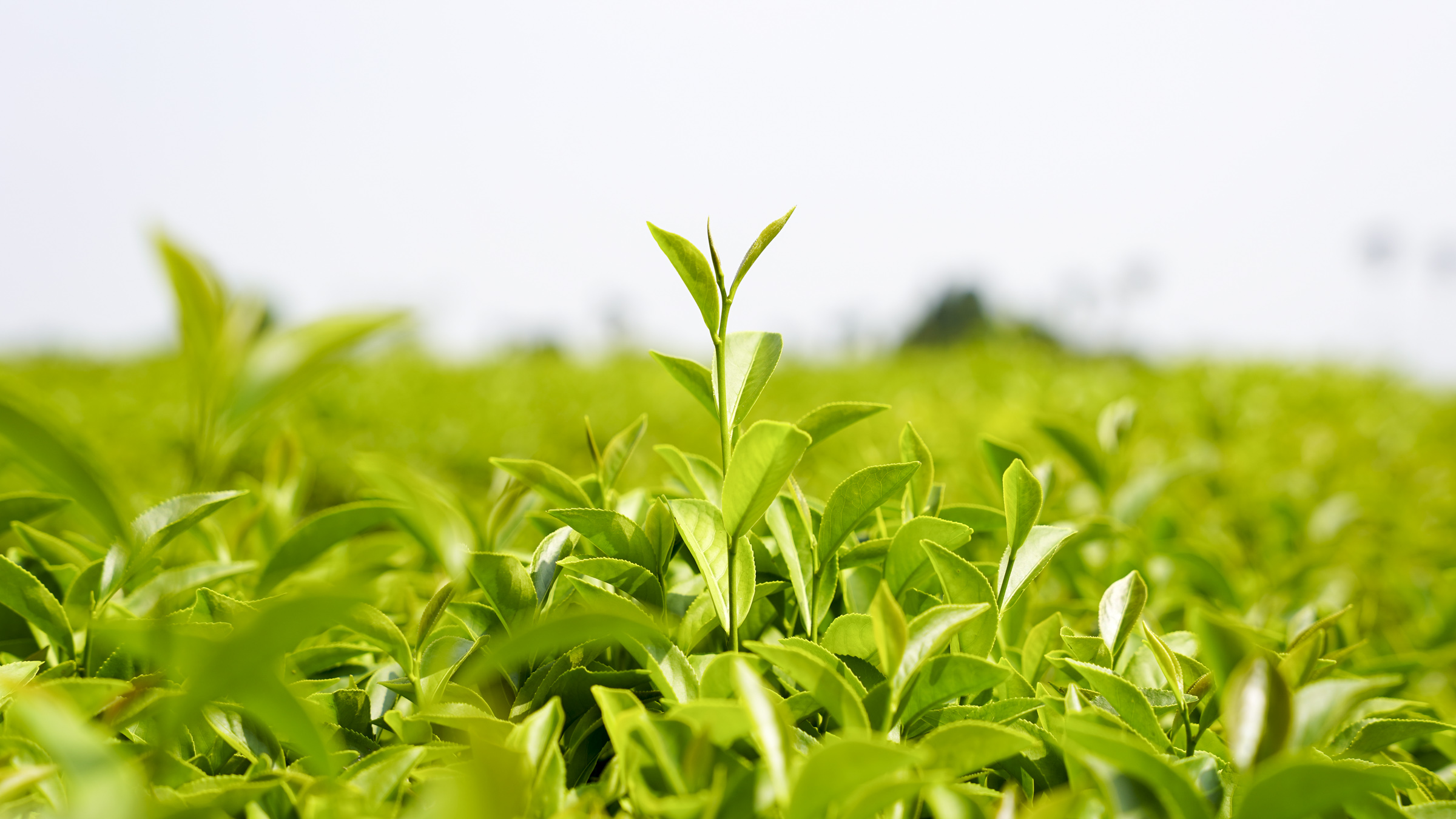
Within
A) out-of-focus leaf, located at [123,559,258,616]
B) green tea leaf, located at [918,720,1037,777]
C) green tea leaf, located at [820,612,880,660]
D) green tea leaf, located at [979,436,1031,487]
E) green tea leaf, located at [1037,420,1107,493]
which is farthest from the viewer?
green tea leaf, located at [1037,420,1107,493]

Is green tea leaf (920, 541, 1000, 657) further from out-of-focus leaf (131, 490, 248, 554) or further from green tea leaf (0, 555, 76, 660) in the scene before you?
green tea leaf (0, 555, 76, 660)

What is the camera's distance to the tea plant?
404 mm

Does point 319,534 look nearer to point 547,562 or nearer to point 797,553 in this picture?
point 547,562

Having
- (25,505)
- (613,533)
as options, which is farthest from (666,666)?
(25,505)

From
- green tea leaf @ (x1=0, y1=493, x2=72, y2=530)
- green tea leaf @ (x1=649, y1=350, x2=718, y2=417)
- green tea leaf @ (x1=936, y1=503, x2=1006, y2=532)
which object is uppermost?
green tea leaf @ (x1=649, y1=350, x2=718, y2=417)

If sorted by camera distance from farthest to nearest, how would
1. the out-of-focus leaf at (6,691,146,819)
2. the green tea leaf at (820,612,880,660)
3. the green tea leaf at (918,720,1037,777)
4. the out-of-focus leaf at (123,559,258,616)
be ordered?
the out-of-focus leaf at (123,559,258,616) → the green tea leaf at (820,612,880,660) → the green tea leaf at (918,720,1037,777) → the out-of-focus leaf at (6,691,146,819)

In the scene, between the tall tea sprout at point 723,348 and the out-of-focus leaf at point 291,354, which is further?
the tall tea sprout at point 723,348

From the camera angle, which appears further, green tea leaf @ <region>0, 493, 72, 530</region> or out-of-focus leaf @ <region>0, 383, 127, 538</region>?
green tea leaf @ <region>0, 493, 72, 530</region>

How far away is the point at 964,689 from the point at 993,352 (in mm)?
5824

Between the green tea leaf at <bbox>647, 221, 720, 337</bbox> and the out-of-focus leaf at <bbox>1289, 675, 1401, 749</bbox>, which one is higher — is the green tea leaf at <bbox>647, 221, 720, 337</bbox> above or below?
above

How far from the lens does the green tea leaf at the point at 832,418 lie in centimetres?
62

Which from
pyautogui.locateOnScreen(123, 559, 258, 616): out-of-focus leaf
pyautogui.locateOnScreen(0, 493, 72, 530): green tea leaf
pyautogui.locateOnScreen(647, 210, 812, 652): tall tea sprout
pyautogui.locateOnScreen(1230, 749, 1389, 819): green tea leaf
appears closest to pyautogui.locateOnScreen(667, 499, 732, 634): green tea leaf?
pyautogui.locateOnScreen(647, 210, 812, 652): tall tea sprout

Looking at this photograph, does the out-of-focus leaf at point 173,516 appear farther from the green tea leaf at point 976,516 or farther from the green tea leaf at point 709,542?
the green tea leaf at point 976,516

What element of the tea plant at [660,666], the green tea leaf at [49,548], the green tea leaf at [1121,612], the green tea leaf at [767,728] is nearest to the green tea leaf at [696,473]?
the tea plant at [660,666]
